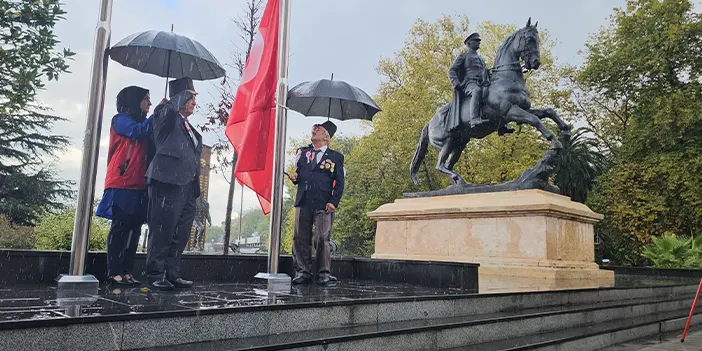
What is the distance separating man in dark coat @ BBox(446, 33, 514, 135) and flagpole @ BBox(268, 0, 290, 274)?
5.09m

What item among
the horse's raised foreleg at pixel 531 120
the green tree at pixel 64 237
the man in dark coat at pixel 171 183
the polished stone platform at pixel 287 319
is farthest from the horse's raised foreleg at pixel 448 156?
the green tree at pixel 64 237

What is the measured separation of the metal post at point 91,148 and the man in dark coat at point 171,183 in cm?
55

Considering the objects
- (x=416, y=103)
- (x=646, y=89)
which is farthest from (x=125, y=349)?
(x=646, y=89)

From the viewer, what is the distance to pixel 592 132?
32.0 m

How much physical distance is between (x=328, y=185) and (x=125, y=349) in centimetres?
376

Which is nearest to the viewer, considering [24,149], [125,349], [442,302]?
[125,349]

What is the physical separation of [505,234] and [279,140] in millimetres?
5056

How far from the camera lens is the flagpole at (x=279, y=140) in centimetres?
559

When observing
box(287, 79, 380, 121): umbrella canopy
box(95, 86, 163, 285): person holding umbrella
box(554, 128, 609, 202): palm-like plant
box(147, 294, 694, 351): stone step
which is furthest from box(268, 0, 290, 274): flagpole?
box(554, 128, 609, 202): palm-like plant

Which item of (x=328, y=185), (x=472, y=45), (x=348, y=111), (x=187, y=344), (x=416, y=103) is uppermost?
(x=416, y=103)

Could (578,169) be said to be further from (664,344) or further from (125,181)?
(125,181)

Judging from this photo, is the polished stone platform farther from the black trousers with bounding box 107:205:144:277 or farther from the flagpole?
the flagpole

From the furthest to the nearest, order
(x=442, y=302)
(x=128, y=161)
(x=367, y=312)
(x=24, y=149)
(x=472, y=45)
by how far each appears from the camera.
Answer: (x=24, y=149), (x=472, y=45), (x=128, y=161), (x=442, y=302), (x=367, y=312)

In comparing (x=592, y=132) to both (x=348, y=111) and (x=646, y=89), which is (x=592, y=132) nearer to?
(x=646, y=89)
